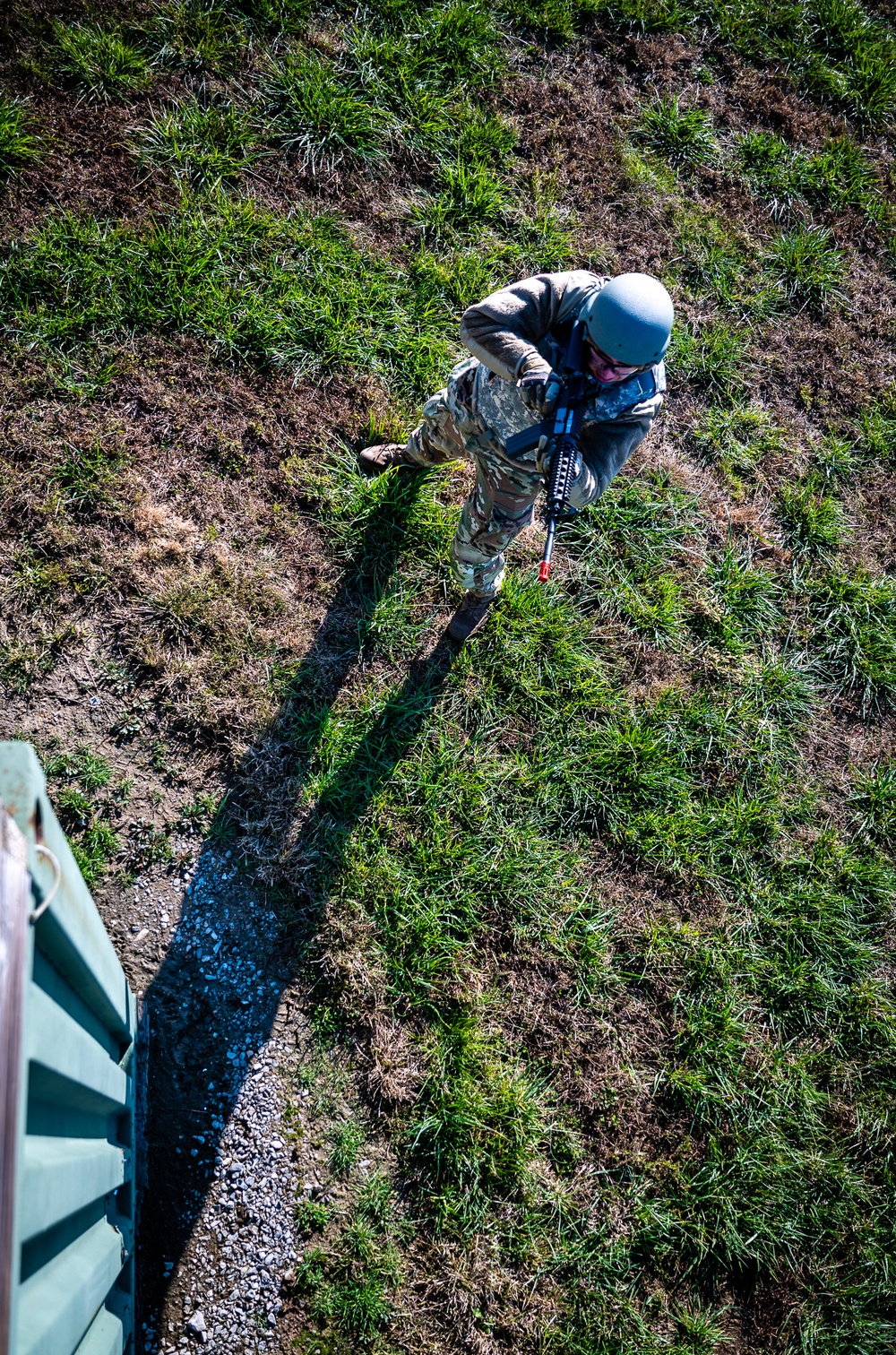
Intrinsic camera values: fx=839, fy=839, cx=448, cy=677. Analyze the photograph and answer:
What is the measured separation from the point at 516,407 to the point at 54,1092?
2.60m

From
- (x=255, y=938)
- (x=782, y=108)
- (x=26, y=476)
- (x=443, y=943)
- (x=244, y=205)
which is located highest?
(x=782, y=108)

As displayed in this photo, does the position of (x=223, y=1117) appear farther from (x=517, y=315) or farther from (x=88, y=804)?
(x=517, y=315)

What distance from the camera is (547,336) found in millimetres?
3027

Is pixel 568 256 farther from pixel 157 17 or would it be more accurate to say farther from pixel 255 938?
pixel 255 938

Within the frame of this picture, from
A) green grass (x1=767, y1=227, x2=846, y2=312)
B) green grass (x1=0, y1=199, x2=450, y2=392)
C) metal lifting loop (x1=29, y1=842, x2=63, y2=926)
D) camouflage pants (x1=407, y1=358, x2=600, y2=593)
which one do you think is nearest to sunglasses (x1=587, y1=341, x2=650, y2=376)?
camouflage pants (x1=407, y1=358, x2=600, y2=593)

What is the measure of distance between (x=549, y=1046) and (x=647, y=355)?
287 centimetres

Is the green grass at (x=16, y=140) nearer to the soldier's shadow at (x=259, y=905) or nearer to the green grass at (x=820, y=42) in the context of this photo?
the soldier's shadow at (x=259, y=905)

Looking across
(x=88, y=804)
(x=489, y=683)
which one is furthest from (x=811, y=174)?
(x=88, y=804)

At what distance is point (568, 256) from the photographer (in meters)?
4.53

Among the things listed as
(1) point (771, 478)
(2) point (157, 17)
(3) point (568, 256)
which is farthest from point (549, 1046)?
(2) point (157, 17)

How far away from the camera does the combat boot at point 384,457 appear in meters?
4.05

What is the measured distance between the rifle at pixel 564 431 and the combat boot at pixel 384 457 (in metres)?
1.26

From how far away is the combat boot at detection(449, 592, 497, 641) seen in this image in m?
3.86

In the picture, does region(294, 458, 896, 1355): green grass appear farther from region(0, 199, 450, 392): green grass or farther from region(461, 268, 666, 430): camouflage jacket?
region(0, 199, 450, 392): green grass
